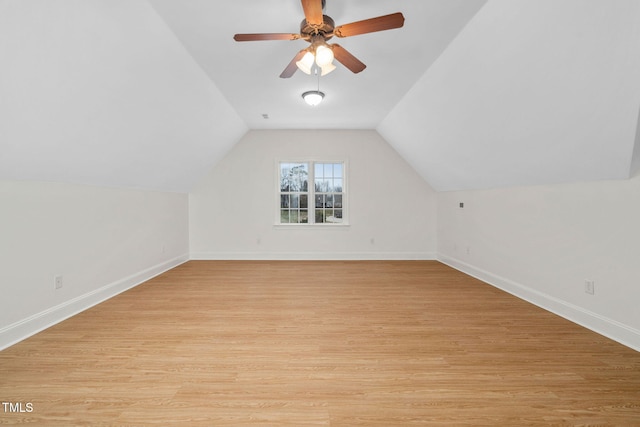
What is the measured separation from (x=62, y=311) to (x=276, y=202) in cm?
364

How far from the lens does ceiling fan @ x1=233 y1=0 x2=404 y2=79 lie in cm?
177

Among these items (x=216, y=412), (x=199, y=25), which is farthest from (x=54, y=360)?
(x=199, y=25)

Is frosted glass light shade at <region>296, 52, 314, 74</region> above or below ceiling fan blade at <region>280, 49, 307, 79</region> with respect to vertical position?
below

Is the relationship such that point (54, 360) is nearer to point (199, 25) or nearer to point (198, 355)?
point (198, 355)

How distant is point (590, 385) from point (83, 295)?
4441mm

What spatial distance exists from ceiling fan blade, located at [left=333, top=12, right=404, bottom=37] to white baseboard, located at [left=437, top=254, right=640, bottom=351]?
2.95m

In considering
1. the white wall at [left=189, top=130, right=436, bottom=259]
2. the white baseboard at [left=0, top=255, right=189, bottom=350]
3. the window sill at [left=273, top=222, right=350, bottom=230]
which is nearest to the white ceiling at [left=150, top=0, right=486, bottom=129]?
the white wall at [left=189, top=130, right=436, bottom=259]

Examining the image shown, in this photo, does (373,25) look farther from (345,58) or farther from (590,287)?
(590,287)

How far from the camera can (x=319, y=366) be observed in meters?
1.99

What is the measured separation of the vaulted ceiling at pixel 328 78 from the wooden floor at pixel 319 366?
4.90ft

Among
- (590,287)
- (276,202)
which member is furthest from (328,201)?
(590,287)

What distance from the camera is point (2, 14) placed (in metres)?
1.47

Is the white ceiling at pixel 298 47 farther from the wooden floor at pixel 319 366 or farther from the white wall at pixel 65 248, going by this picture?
the wooden floor at pixel 319 366

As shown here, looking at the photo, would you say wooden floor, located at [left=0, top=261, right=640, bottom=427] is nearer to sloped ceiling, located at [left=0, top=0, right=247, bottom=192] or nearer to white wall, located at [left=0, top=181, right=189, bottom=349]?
white wall, located at [left=0, top=181, right=189, bottom=349]
